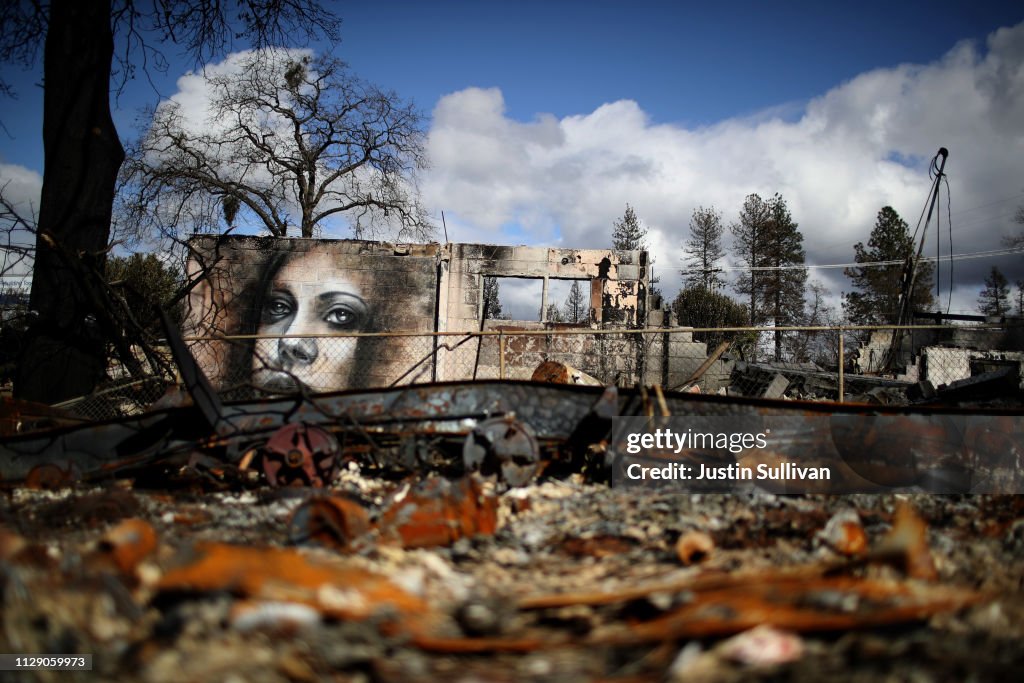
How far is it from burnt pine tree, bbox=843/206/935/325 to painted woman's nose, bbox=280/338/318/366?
3507cm

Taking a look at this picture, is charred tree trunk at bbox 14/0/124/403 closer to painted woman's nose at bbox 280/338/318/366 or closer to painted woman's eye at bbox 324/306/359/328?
painted woman's nose at bbox 280/338/318/366

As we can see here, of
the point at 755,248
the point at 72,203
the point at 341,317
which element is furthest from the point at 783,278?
the point at 72,203

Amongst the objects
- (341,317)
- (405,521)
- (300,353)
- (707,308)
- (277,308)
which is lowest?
(405,521)

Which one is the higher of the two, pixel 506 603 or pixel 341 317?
pixel 341 317

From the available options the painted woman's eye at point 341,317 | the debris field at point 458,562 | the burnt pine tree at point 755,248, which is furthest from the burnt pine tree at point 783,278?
the debris field at point 458,562

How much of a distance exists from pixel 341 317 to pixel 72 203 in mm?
7735

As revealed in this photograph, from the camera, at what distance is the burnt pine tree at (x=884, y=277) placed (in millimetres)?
36469

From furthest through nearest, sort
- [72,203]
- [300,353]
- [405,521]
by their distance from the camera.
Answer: [300,353] → [72,203] → [405,521]

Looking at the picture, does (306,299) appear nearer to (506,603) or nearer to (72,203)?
(72,203)

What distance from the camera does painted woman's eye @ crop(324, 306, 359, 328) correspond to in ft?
49.5

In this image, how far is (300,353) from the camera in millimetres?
14188

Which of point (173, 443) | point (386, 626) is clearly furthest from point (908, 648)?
point (173, 443)

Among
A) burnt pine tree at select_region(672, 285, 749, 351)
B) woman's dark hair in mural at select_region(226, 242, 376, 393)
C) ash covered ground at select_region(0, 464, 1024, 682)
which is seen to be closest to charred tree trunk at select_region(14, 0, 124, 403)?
ash covered ground at select_region(0, 464, 1024, 682)

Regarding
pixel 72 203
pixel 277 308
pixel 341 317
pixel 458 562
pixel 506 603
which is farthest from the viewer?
pixel 341 317
